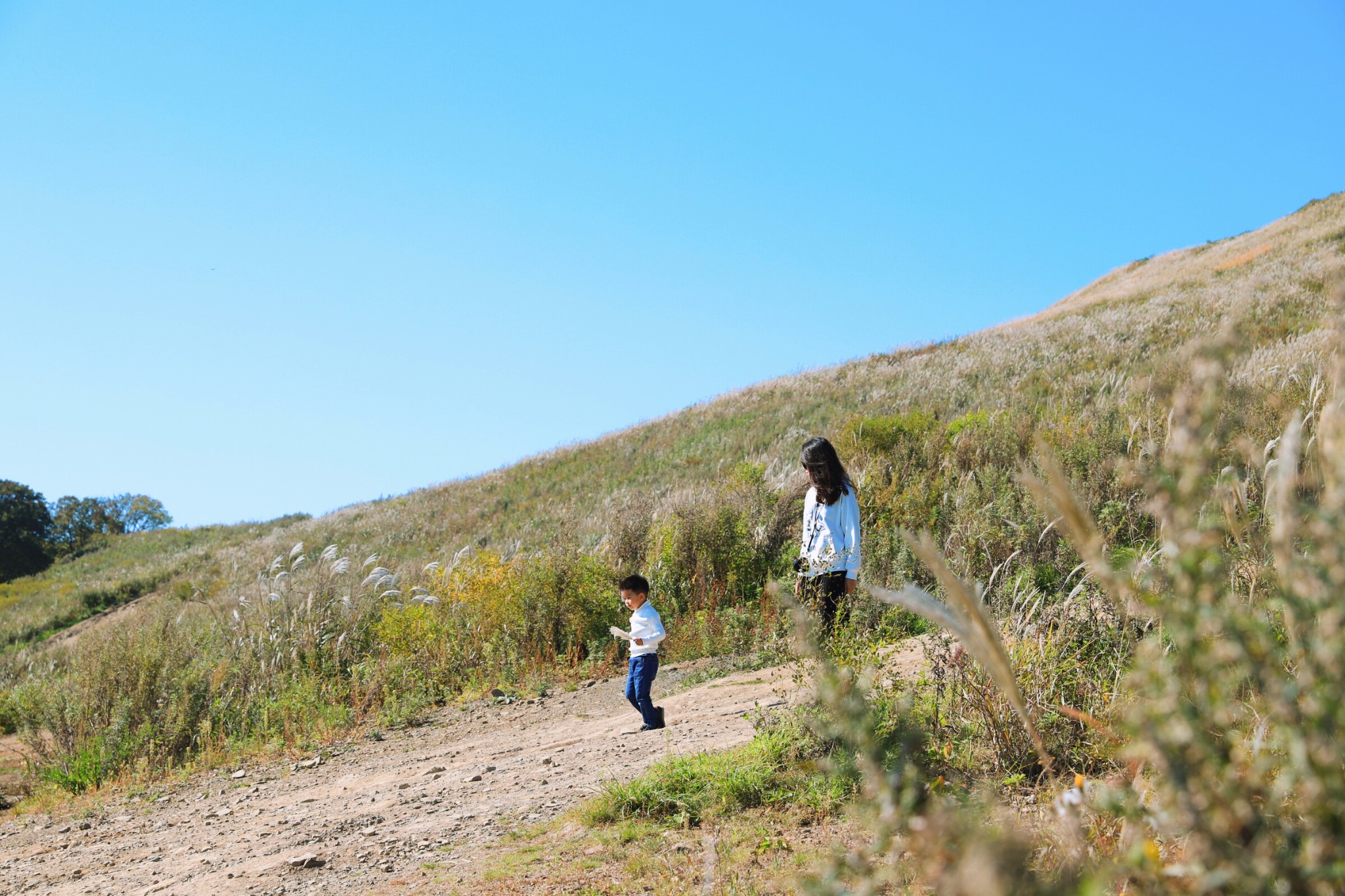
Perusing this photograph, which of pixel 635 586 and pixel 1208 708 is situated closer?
pixel 1208 708

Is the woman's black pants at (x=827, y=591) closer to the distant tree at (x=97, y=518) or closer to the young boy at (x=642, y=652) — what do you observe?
the young boy at (x=642, y=652)

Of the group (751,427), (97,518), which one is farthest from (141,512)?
(751,427)

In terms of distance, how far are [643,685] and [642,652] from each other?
0.80 ft

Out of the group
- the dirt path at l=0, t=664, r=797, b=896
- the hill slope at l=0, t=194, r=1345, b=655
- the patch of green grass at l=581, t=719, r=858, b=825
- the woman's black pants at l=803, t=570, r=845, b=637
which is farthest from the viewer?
the hill slope at l=0, t=194, r=1345, b=655

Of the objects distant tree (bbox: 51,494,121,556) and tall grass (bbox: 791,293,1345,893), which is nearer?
tall grass (bbox: 791,293,1345,893)

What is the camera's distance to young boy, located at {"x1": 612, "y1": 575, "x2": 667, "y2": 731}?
19.9 feet

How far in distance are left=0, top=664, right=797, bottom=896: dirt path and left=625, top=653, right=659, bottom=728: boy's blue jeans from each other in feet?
0.66

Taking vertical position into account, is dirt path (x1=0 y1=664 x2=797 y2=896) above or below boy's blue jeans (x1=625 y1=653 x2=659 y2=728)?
below

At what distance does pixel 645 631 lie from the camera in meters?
6.45

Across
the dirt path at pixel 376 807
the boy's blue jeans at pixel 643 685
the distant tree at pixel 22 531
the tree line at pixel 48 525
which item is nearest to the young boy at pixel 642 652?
the boy's blue jeans at pixel 643 685

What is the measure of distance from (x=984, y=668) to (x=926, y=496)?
5.63 m

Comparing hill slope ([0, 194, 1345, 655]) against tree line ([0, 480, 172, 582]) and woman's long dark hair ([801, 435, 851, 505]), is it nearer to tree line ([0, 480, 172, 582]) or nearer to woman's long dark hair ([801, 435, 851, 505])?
woman's long dark hair ([801, 435, 851, 505])

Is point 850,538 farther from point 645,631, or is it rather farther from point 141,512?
point 141,512

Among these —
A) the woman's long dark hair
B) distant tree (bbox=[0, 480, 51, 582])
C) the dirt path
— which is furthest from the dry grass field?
distant tree (bbox=[0, 480, 51, 582])
